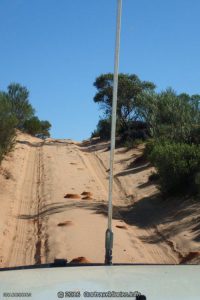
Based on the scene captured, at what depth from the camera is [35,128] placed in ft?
210

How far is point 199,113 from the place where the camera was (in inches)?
1107

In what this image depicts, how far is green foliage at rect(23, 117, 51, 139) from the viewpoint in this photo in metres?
62.8

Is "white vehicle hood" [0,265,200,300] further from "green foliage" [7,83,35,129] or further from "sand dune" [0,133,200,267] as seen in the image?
"green foliage" [7,83,35,129]

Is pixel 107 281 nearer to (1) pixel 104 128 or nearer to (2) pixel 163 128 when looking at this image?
(2) pixel 163 128

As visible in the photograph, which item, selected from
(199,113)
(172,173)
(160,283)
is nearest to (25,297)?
(160,283)

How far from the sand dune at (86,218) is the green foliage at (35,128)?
109 ft

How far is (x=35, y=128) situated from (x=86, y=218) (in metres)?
48.6

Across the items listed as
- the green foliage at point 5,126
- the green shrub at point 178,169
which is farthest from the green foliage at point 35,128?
the green shrub at point 178,169

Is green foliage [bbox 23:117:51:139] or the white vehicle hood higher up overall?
green foliage [bbox 23:117:51:139]

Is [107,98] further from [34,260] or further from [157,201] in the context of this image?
[34,260]

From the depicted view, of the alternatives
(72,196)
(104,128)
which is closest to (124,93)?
(104,128)

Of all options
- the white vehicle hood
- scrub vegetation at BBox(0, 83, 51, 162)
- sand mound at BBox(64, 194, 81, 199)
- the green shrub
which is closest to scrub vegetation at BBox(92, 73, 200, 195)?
the green shrub

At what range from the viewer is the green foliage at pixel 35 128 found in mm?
62841

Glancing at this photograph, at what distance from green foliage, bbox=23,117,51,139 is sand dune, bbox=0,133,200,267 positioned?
33.2 meters
